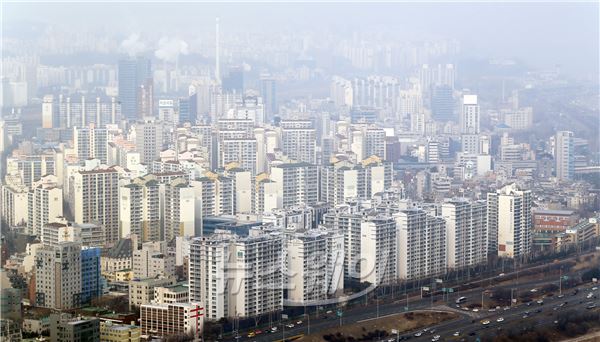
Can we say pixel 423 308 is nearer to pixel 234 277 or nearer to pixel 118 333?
pixel 234 277

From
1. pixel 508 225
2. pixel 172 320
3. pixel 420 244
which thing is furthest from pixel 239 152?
pixel 172 320

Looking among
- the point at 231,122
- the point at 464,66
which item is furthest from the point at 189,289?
the point at 464,66

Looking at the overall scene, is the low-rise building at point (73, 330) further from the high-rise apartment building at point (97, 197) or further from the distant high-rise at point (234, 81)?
the distant high-rise at point (234, 81)

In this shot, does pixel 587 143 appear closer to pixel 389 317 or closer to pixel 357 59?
pixel 357 59

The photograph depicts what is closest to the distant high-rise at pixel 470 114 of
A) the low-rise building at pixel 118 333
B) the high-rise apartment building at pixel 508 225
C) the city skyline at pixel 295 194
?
the city skyline at pixel 295 194

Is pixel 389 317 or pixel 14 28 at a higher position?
pixel 14 28
